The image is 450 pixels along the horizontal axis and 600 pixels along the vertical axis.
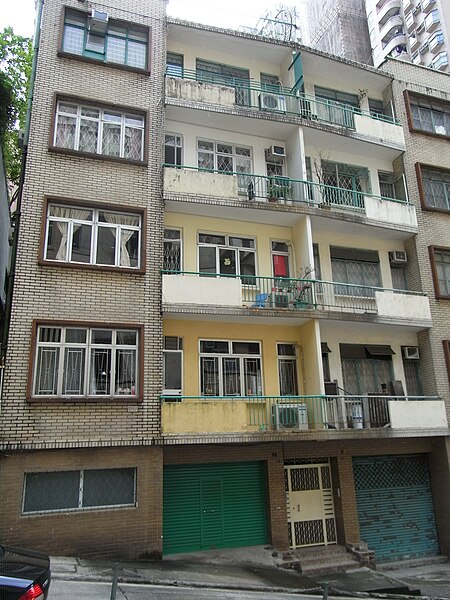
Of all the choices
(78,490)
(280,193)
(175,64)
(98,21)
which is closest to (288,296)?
(280,193)

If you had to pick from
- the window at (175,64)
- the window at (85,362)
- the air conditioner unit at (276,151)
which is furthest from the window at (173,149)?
the window at (85,362)

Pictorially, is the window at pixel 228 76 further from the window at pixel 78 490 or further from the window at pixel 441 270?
the window at pixel 78 490

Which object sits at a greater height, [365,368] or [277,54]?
[277,54]

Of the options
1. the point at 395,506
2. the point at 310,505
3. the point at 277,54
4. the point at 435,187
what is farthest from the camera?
the point at 435,187

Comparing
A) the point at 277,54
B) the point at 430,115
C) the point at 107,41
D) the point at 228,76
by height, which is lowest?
the point at 107,41

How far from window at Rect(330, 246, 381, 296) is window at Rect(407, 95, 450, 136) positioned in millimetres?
5172

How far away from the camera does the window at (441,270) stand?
1441 cm

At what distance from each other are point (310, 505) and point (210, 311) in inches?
236

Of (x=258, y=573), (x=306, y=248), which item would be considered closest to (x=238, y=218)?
(x=306, y=248)

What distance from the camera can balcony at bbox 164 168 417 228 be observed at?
1253 centimetres

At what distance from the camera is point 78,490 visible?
9.73m

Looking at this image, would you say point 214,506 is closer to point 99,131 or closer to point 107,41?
point 99,131

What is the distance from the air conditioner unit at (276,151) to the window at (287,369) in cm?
600

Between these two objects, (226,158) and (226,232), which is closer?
(226,232)
